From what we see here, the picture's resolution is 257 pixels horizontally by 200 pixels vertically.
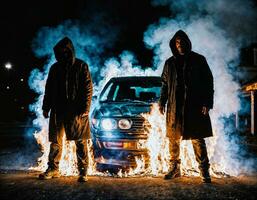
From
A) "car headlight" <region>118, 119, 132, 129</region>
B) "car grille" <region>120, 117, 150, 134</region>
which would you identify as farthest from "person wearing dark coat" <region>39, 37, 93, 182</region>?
"car grille" <region>120, 117, 150, 134</region>

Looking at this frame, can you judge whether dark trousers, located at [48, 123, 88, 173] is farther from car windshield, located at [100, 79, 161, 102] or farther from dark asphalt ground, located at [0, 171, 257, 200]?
car windshield, located at [100, 79, 161, 102]

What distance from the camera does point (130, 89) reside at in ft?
23.9

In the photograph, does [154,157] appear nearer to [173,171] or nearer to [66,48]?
[173,171]

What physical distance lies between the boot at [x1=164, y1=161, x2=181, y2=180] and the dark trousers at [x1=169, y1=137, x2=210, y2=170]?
0.06 m

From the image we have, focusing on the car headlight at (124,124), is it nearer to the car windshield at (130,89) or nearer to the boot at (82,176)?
the boot at (82,176)

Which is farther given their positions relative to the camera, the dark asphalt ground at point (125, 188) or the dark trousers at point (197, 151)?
the dark trousers at point (197, 151)

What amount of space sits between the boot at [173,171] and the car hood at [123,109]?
3.13 feet

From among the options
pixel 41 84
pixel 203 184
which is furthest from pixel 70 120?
pixel 41 84

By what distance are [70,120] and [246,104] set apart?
23.7m

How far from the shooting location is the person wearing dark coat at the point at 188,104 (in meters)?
5.36

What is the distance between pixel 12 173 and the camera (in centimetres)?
600

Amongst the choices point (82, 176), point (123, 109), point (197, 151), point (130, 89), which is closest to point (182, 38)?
point (123, 109)

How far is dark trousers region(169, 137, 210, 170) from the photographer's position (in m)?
5.35

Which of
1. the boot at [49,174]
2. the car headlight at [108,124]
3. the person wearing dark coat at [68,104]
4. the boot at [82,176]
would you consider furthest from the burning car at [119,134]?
the boot at [49,174]
